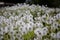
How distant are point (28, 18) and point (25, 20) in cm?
9

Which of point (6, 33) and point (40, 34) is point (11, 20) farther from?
point (40, 34)

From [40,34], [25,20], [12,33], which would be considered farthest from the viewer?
[25,20]

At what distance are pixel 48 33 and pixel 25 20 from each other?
77 centimetres

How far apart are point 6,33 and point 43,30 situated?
2.18ft

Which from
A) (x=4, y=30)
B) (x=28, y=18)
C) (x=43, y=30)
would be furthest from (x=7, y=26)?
(x=43, y=30)

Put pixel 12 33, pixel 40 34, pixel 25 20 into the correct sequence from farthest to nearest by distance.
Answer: pixel 25 20, pixel 12 33, pixel 40 34

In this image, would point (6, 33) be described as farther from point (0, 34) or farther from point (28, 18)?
point (28, 18)

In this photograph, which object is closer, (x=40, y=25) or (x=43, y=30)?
(x=43, y=30)

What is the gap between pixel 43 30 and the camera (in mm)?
3801

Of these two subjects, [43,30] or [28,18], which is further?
[28,18]

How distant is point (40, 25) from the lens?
4.10 meters

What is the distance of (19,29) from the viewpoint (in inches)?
158

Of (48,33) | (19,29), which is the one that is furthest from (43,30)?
(19,29)

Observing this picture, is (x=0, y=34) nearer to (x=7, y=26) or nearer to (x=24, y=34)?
(x=7, y=26)
